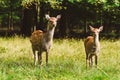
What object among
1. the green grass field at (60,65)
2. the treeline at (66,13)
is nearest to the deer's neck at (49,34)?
the green grass field at (60,65)

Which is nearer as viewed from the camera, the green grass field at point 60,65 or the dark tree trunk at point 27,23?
the green grass field at point 60,65

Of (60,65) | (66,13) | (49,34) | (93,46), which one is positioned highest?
(49,34)

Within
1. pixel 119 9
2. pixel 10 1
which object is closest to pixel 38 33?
pixel 119 9

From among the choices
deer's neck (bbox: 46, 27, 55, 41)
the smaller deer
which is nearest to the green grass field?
the smaller deer

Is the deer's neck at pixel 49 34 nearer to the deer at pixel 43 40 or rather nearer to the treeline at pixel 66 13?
the deer at pixel 43 40

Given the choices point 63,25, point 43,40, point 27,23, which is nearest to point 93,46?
point 43,40

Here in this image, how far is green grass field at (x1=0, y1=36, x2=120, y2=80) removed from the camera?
11.0m

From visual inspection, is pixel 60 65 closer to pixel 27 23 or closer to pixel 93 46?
pixel 93 46

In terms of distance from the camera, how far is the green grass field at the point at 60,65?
10962 mm

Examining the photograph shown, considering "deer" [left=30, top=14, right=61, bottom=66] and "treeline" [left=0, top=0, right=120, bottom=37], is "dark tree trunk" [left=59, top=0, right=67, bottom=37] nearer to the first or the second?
"treeline" [left=0, top=0, right=120, bottom=37]

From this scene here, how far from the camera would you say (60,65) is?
1452 centimetres

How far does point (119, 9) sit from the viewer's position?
30969 mm

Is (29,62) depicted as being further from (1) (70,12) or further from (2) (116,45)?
(1) (70,12)

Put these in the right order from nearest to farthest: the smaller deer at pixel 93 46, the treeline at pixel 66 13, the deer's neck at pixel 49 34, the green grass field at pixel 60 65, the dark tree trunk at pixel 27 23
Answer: the green grass field at pixel 60 65 → the smaller deer at pixel 93 46 → the deer's neck at pixel 49 34 → the treeline at pixel 66 13 → the dark tree trunk at pixel 27 23
